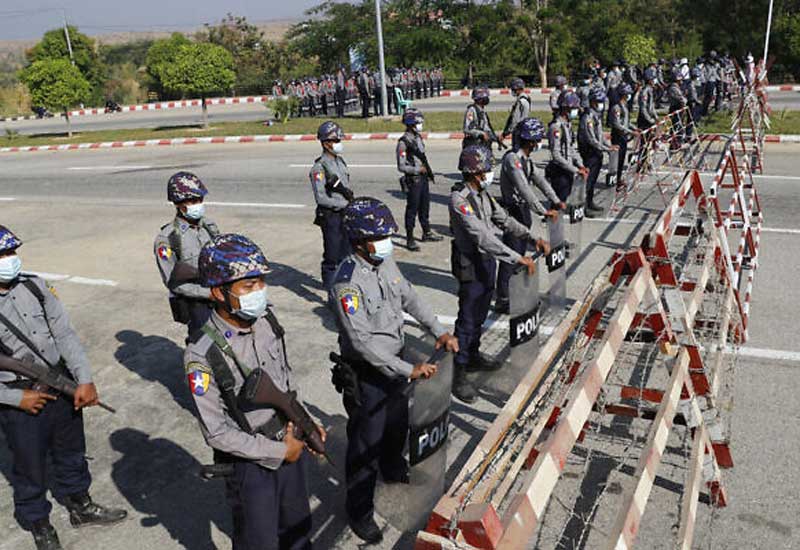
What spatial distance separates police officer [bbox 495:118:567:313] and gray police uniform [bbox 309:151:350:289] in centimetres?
176

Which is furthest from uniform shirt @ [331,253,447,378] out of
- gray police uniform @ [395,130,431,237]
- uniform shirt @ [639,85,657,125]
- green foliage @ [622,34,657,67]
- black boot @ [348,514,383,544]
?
green foliage @ [622,34,657,67]

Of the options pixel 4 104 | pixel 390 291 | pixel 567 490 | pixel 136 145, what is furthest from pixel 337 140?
pixel 4 104

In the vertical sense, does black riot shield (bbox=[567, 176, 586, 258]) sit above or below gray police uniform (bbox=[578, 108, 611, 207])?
below

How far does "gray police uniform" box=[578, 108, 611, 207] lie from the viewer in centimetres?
1067

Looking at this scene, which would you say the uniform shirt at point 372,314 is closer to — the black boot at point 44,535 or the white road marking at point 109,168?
the black boot at point 44,535

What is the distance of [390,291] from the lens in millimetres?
4156

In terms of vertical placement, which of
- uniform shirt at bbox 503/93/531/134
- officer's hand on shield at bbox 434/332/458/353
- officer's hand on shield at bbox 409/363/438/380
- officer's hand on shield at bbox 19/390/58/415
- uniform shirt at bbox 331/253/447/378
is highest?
uniform shirt at bbox 503/93/531/134

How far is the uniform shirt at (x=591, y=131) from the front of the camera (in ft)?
35.0

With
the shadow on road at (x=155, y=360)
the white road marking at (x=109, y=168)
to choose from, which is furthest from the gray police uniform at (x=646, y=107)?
the white road marking at (x=109, y=168)

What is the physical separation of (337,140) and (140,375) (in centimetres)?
319

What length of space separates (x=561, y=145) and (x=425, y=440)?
6.46 m

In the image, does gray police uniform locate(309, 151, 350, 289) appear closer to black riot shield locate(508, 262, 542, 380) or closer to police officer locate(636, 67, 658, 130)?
black riot shield locate(508, 262, 542, 380)

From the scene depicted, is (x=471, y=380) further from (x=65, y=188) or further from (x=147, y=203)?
(x=65, y=188)

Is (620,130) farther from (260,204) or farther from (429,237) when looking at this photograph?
(260,204)
